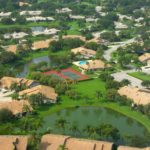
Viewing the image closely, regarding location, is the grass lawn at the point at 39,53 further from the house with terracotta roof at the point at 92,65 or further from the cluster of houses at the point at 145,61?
the cluster of houses at the point at 145,61

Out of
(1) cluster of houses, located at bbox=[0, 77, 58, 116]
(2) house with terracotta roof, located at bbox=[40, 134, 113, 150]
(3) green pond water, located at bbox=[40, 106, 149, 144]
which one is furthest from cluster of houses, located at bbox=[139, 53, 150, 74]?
(2) house with terracotta roof, located at bbox=[40, 134, 113, 150]

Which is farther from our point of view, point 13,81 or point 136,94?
point 13,81

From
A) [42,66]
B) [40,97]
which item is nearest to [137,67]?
[42,66]

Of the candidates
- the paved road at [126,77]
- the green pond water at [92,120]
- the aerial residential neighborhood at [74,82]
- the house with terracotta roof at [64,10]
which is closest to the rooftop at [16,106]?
the aerial residential neighborhood at [74,82]

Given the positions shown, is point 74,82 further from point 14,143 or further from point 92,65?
point 14,143

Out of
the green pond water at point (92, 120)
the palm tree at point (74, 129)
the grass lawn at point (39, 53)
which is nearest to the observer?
the palm tree at point (74, 129)

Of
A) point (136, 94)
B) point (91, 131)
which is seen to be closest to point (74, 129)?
point (91, 131)
